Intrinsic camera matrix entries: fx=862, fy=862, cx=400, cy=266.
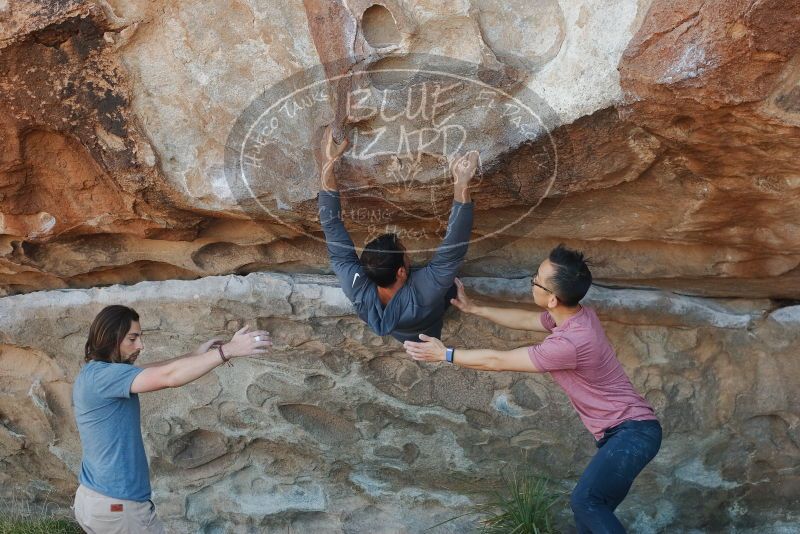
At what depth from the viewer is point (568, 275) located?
8.30 ft

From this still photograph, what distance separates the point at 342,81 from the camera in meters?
2.60

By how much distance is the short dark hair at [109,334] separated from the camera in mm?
2631

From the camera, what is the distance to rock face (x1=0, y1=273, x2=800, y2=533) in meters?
3.24

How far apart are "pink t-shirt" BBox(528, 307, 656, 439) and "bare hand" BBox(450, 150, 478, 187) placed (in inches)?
20.6

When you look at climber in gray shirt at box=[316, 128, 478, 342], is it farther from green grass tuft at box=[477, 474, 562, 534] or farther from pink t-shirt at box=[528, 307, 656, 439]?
green grass tuft at box=[477, 474, 562, 534]

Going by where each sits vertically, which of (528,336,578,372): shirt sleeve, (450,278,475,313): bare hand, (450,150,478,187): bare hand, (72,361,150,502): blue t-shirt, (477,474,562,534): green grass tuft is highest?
(450,150,478,187): bare hand

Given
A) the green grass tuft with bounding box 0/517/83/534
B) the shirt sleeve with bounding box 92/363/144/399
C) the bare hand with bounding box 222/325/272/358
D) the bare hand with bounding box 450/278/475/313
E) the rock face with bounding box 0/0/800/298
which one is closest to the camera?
the rock face with bounding box 0/0/800/298

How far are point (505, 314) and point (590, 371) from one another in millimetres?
440

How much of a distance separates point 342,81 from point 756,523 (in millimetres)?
2357

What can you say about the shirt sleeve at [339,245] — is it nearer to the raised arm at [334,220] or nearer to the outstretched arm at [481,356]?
the raised arm at [334,220]

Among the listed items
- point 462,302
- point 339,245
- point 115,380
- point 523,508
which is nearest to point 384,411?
point 523,508

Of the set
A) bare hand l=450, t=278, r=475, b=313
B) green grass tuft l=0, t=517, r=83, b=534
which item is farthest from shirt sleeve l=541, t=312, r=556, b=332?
green grass tuft l=0, t=517, r=83, b=534

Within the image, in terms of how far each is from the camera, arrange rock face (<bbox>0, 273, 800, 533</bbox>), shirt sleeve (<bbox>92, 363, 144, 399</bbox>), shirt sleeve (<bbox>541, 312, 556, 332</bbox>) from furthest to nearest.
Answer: rock face (<bbox>0, 273, 800, 533</bbox>), shirt sleeve (<bbox>541, 312, 556, 332</bbox>), shirt sleeve (<bbox>92, 363, 144, 399</bbox>)

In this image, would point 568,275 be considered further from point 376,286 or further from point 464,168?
point 376,286
